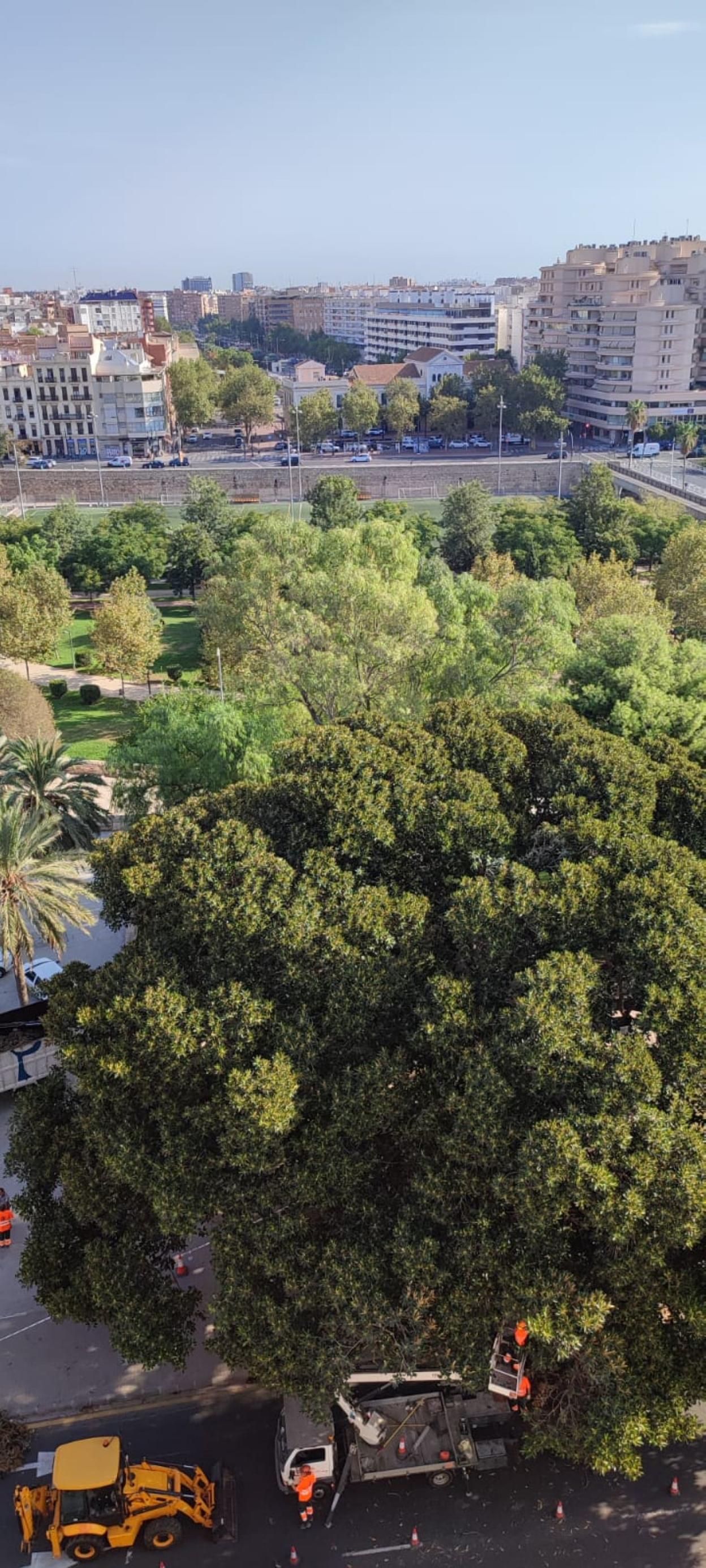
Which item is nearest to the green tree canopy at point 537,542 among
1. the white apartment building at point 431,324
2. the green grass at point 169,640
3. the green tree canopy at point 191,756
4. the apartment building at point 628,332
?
the green grass at point 169,640

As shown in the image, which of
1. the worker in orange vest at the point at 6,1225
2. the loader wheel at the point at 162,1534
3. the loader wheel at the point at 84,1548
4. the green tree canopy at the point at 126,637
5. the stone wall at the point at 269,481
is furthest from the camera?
the stone wall at the point at 269,481

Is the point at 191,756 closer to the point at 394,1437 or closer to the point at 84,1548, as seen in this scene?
the point at 394,1437

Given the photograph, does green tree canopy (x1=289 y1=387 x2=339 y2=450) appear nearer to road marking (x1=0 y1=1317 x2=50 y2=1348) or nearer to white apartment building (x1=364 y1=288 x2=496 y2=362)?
white apartment building (x1=364 y1=288 x2=496 y2=362)

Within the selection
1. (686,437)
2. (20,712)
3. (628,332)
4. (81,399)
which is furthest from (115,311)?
(20,712)

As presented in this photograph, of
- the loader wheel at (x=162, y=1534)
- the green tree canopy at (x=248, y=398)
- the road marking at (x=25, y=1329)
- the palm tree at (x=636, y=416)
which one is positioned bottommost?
the road marking at (x=25, y=1329)

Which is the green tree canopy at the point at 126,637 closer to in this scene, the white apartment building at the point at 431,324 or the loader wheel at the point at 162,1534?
the loader wheel at the point at 162,1534

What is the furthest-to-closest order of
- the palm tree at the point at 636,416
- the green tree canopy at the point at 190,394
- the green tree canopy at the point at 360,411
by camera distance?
the green tree canopy at the point at 190,394
the green tree canopy at the point at 360,411
the palm tree at the point at 636,416

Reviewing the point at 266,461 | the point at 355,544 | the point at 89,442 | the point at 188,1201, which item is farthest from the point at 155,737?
the point at 89,442

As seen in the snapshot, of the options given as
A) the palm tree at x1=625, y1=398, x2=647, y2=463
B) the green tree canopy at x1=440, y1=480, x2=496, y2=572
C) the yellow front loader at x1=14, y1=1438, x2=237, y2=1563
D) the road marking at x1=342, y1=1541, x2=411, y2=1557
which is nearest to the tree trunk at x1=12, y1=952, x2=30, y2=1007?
the yellow front loader at x1=14, y1=1438, x2=237, y2=1563
